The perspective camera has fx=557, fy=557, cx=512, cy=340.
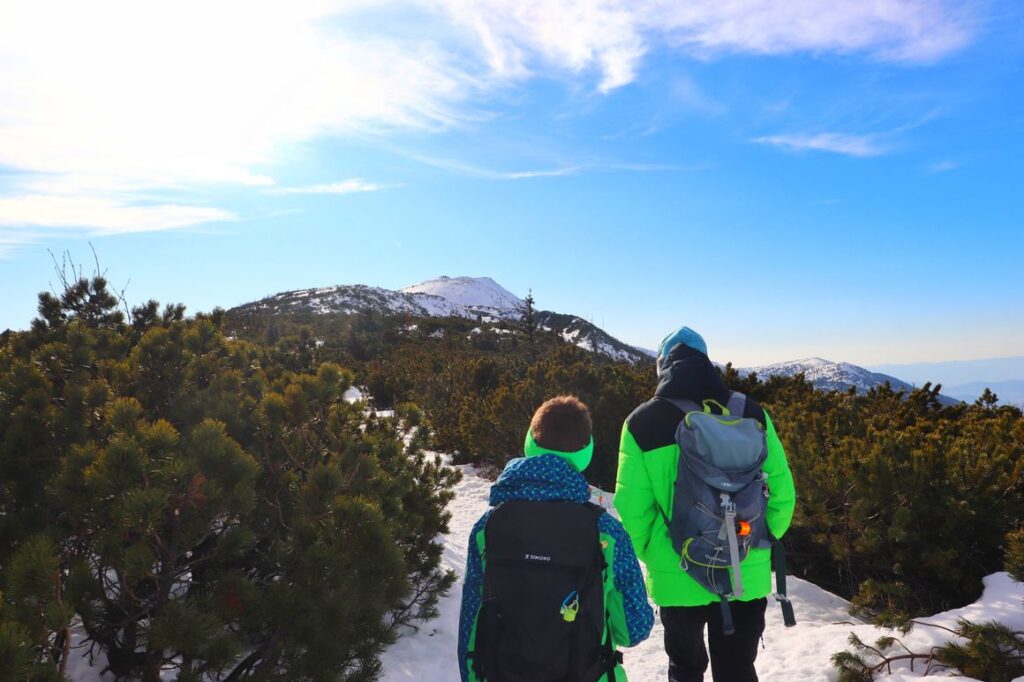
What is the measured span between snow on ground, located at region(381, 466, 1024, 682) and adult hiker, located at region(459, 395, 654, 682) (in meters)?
1.72

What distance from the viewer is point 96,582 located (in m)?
2.20

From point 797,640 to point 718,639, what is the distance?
7.37ft

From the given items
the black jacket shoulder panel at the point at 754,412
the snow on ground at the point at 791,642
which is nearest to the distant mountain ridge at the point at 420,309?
the snow on ground at the point at 791,642

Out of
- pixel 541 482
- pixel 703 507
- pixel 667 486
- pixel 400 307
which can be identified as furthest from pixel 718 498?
pixel 400 307

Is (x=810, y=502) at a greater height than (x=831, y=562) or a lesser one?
greater

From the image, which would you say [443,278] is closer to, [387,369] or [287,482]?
[387,369]

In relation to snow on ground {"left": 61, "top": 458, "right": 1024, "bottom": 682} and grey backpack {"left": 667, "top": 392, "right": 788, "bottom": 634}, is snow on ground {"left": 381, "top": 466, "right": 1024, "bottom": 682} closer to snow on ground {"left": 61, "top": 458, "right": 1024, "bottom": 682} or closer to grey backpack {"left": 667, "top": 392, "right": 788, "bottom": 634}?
snow on ground {"left": 61, "top": 458, "right": 1024, "bottom": 682}

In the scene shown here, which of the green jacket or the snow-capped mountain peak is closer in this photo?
the green jacket

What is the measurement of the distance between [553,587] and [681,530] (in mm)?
811

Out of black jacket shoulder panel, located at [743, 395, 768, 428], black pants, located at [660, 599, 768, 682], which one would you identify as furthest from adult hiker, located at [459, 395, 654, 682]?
black jacket shoulder panel, located at [743, 395, 768, 428]

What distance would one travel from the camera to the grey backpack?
227cm

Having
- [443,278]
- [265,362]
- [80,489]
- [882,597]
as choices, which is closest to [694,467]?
[80,489]

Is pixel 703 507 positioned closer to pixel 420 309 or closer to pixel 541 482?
pixel 541 482

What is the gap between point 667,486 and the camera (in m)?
2.42
